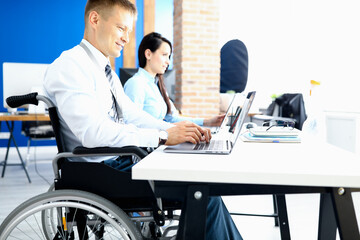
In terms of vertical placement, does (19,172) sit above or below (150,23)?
below

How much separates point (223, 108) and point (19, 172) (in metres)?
2.69

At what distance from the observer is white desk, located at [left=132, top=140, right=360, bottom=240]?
813mm

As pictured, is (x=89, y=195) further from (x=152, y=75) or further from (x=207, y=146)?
(x=152, y=75)

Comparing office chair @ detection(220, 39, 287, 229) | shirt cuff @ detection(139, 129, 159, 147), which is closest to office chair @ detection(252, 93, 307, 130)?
office chair @ detection(220, 39, 287, 229)

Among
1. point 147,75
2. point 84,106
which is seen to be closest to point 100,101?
point 84,106

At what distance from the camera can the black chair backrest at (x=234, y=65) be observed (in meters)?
4.78

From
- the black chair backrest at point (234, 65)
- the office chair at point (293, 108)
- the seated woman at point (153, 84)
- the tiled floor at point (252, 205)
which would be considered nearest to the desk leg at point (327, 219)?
the seated woman at point (153, 84)

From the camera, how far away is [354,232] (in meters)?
0.87

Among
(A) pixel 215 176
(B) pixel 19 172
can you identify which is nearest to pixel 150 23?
(B) pixel 19 172

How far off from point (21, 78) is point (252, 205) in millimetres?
2718

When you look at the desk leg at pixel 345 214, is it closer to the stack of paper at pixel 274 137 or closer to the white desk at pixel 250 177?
the white desk at pixel 250 177

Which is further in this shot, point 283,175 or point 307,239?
point 307,239

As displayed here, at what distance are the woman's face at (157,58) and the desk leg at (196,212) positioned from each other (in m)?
1.76

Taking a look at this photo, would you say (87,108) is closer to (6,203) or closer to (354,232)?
(354,232)
